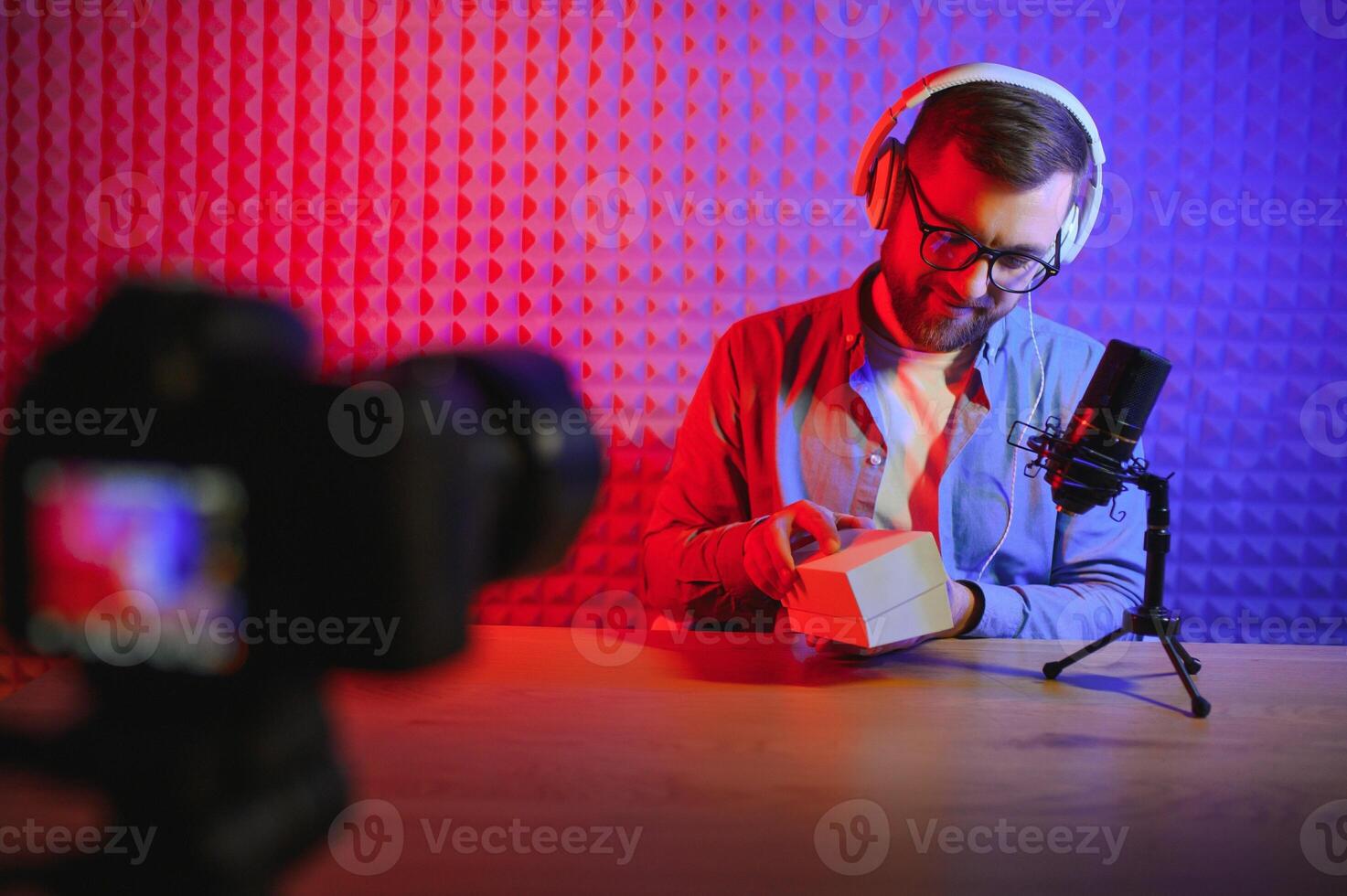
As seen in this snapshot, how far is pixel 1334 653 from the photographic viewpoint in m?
1.22

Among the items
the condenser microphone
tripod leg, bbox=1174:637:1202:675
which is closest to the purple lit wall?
the condenser microphone

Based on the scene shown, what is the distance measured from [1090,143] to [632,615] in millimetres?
1475

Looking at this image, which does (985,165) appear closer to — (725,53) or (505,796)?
(725,53)

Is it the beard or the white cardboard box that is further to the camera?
the beard

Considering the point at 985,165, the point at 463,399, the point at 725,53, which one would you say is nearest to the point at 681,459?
the point at 985,165

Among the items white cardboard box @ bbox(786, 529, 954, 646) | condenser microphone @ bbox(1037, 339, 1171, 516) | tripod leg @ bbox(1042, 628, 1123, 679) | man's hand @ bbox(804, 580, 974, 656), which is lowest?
man's hand @ bbox(804, 580, 974, 656)

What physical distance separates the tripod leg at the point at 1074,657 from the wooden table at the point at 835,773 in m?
0.02

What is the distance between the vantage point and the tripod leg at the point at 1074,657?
40.9 inches

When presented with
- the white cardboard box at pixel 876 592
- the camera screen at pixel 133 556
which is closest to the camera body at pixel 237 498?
the camera screen at pixel 133 556

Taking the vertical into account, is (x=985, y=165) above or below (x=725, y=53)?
below

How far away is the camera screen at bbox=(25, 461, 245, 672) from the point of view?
0.37 m

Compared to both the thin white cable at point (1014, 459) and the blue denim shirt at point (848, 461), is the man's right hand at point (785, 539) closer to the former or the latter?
the blue denim shirt at point (848, 461)

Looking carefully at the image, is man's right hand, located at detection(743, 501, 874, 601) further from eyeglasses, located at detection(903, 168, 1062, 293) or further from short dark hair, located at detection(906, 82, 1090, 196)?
short dark hair, located at detection(906, 82, 1090, 196)

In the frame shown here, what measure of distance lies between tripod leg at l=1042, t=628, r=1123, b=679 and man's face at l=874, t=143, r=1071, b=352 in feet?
2.25
